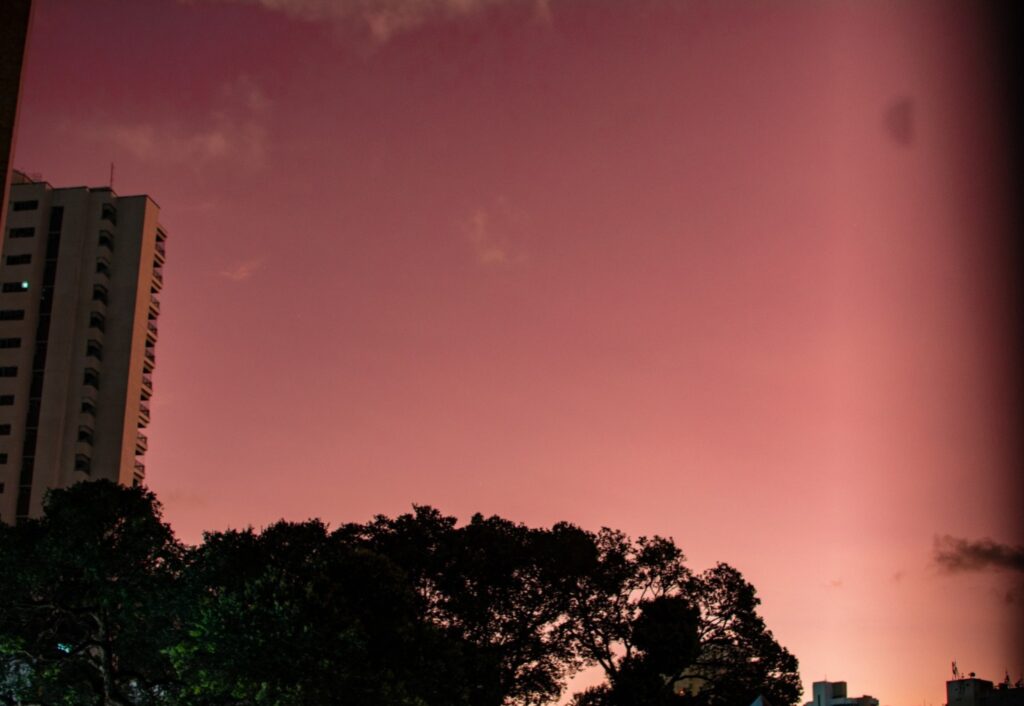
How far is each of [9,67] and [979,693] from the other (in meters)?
43.2

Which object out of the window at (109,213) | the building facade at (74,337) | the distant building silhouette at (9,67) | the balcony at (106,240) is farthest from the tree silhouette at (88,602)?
Result: the window at (109,213)

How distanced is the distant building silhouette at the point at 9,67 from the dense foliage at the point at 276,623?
3226 centimetres

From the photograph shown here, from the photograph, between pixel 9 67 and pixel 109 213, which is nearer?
pixel 9 67

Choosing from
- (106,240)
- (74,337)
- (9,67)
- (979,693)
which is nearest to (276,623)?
(979,693)

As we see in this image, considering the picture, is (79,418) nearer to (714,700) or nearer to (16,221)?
(16,221)

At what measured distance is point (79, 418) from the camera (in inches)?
4528

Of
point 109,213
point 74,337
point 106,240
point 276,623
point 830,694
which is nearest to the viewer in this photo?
point 276,623

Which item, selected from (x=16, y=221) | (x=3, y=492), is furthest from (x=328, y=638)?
(x=16, y=221)

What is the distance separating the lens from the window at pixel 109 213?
123 meters

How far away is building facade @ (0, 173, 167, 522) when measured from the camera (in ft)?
372

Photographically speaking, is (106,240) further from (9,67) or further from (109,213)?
(9,67)

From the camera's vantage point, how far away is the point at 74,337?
11819cm

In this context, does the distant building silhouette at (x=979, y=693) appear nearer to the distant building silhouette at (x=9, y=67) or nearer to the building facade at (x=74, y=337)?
the distant building silhouette at (x=9, y=67)

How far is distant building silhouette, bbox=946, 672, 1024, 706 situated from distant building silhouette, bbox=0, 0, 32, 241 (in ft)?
137
